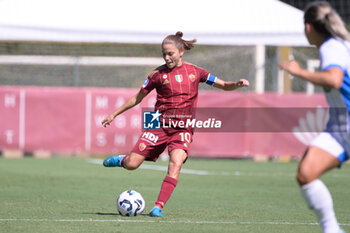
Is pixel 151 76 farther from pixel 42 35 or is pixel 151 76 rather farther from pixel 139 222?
pixel 42 35

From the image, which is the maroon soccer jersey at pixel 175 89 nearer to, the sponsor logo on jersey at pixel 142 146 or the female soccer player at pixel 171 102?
the female soccer player at pixel 171 102

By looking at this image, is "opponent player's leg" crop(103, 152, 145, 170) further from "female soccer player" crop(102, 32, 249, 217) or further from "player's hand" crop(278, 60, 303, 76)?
"player's hand" crop(278, 60, 303, 76)

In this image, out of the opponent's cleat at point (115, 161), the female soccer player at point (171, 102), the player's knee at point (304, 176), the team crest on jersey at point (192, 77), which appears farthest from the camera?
the opponent's cleat at point (115, 161)

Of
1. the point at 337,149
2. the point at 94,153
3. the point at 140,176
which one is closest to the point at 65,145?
the point at 94,153

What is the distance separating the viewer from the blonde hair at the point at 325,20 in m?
5.16

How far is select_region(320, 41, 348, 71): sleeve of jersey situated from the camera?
5.00m

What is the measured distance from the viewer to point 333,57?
504cm

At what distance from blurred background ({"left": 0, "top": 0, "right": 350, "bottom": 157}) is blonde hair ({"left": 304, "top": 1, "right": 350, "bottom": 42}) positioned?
32.8 feet

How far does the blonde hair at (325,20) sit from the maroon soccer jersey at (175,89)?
9.42ft

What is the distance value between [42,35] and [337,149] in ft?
36.4

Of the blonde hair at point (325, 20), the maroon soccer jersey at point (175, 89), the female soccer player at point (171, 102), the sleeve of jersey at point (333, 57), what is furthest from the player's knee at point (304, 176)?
the maroon soccer jersey at point (175, 89)

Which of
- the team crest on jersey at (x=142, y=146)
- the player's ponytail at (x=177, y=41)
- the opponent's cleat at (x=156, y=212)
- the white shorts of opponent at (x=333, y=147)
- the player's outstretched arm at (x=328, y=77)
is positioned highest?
the player's outstretched arm at (x=328, y=77)

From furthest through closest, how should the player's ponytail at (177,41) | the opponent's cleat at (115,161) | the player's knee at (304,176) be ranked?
the opponent's cleat at (115,161) → the player's ponytail at (177,41) → the player's knee at (304,176)

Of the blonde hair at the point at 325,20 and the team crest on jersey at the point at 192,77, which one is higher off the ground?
the blonde hair at the point at 325,20
